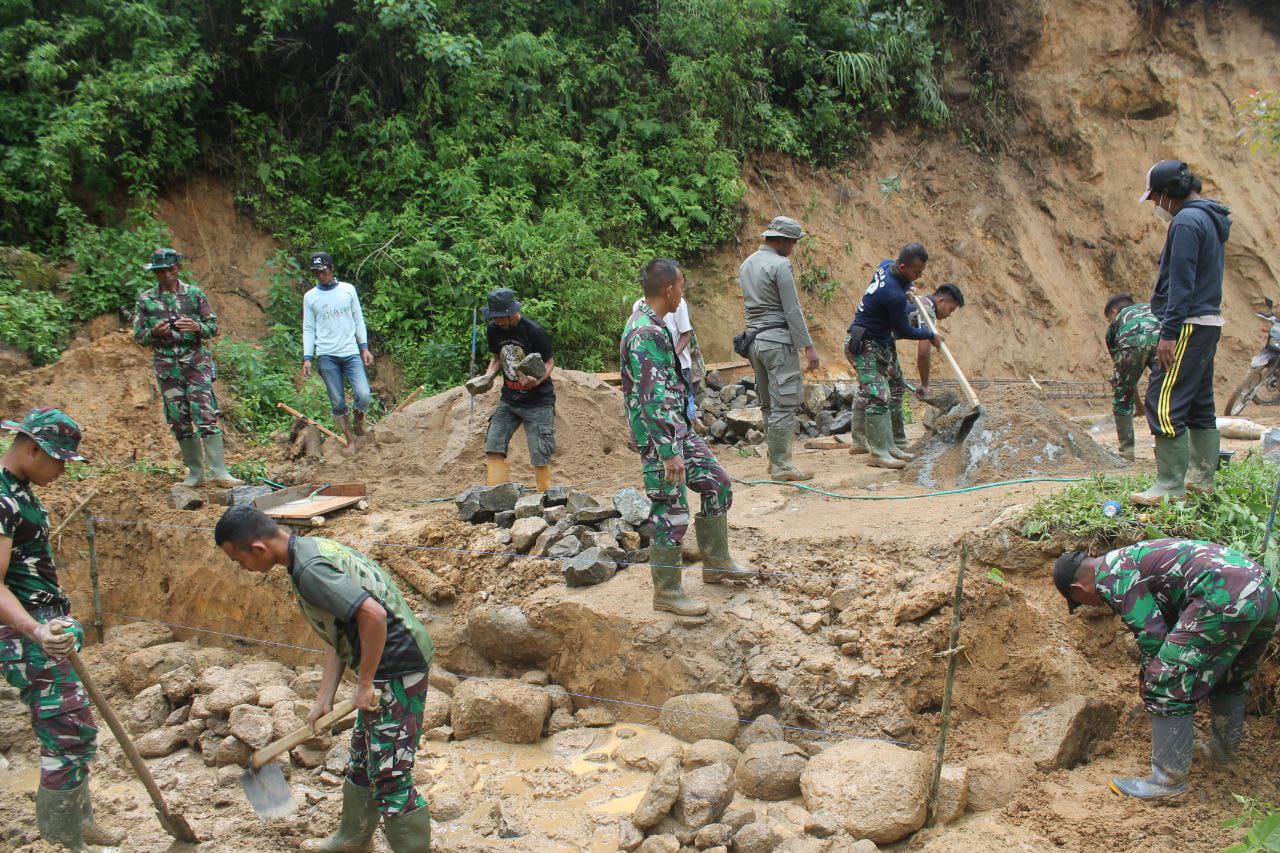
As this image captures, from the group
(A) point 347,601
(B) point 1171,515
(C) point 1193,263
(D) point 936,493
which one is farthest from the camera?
(D) point 936,493

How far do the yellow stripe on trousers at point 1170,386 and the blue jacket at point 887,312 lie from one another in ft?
8.27

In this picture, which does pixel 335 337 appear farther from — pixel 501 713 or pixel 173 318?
pixel 501 713

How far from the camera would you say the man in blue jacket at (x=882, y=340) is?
7.29 meters

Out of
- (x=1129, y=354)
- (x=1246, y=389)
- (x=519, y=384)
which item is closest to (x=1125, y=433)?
(x=1129, y=354)

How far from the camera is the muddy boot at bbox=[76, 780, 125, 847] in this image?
13.5 ft

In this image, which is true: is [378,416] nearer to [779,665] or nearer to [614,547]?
[614,547]

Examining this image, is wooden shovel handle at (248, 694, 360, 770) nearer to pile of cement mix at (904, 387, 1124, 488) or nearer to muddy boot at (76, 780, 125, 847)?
muddy boot at (76, 780, 125, 847)

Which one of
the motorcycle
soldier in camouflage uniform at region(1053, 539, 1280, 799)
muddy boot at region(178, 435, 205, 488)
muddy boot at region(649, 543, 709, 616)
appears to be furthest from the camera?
the motorcycle

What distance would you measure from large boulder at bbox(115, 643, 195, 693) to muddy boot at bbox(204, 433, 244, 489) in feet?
4.96

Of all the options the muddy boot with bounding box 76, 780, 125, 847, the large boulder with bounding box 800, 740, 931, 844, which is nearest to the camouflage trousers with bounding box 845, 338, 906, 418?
the large boulder with bounding box 800, 740, 931, 844

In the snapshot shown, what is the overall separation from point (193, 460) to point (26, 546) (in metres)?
3.44

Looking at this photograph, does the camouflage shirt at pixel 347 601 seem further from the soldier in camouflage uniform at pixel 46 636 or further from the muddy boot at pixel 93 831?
the muddy boot at pixel 93 831

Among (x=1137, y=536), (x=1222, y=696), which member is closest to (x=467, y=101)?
(x=1137, y=536)

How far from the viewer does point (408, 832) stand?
12.2 feet
